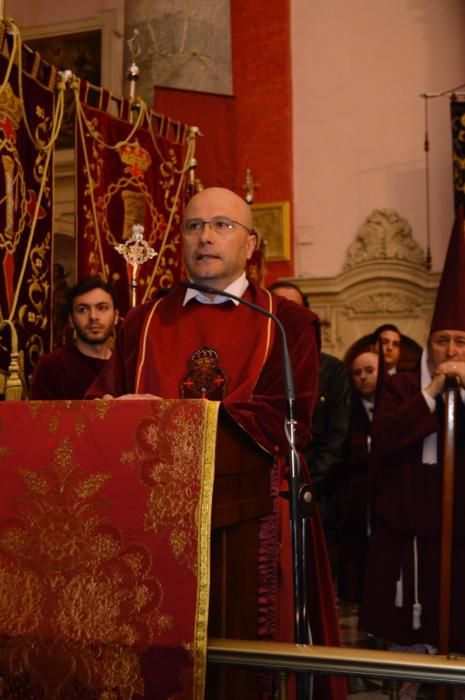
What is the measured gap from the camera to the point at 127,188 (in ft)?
18.1

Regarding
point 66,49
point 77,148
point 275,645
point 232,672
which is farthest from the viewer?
point 66,49

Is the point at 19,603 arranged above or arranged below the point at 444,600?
above

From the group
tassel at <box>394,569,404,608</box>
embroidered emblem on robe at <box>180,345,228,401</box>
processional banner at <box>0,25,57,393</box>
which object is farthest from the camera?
processional banner at <box>0,25,57,393</box>

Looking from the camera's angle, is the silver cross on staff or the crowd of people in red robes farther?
the silver cross on staff

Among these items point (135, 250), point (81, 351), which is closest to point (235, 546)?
point (81, 351)

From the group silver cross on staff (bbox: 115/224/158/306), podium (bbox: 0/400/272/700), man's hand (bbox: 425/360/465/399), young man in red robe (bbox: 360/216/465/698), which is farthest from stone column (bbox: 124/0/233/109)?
podium (bbox: 0/400/272/700)

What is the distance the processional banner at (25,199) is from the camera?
4.18 meters

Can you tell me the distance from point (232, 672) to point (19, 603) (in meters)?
0.56

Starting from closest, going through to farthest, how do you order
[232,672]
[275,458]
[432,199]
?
1. [232,672]
2. [275,458]
3. [432,199]

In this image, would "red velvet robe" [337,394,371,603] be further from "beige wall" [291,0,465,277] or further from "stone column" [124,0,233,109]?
"beige wall" [291,0,465,277]

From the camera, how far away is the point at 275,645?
6.15 feet

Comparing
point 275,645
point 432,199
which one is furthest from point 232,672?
point 432,199

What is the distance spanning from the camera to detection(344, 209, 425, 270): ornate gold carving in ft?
35.5

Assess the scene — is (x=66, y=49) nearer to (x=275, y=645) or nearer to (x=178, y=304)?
(x=178, y=304)
